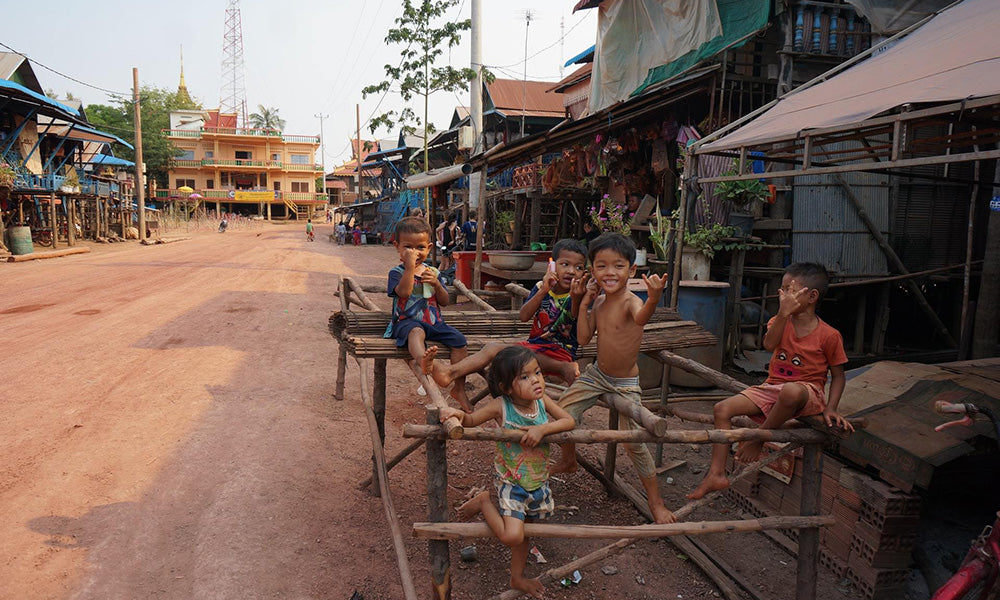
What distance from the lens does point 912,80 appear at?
438cm

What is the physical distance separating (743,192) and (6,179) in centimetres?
2150

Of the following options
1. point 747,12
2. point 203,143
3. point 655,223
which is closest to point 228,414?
point 655,223

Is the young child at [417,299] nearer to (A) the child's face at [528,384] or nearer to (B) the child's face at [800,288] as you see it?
(A) the child's face at [528,384]

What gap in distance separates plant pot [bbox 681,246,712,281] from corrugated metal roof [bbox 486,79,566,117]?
17.0 metres

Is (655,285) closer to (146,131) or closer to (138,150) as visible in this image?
(138,150)

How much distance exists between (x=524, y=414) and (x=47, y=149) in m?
31.7

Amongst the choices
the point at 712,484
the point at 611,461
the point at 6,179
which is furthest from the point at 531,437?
the point at 6,179

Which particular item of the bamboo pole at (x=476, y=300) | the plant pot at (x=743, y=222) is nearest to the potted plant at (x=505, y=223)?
the plant pot at (x=743, y=222)

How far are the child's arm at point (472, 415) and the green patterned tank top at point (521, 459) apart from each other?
58 mm

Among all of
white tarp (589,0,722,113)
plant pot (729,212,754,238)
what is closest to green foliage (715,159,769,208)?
plant pot (729,212,754,238)

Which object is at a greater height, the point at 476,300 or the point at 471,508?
the point at 476,300

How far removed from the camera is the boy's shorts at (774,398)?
3.19 meters

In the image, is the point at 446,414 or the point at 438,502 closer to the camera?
the point at 446,414

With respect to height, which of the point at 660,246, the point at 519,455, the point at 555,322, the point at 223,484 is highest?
the point at 660,246
